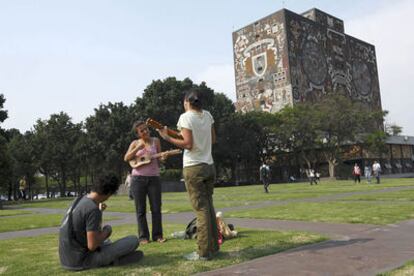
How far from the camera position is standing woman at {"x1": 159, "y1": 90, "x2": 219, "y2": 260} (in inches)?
225

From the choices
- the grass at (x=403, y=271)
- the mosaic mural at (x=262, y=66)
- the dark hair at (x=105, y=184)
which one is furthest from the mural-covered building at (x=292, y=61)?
the dark hair at (x=105, y=184)

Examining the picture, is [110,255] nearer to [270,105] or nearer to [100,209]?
[100,209]

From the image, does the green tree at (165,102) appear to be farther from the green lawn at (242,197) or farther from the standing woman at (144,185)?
the standing woman at (144,185)

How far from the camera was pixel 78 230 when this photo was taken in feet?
17.0

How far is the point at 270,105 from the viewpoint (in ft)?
250

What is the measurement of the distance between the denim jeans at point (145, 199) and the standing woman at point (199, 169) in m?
1.66

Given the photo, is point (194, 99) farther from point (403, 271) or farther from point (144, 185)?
point (403, 271)

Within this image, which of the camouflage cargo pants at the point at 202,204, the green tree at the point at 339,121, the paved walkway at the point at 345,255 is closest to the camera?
the paved walkway at the point at 345,255

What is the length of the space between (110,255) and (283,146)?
61.3m

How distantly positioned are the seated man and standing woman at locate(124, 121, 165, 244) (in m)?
1.83

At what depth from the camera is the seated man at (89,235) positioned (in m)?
5.13

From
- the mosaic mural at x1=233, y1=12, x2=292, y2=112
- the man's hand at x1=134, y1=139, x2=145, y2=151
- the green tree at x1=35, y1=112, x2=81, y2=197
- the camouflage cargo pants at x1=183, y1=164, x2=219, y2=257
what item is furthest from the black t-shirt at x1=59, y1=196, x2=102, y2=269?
the mosaic mural at x1=233, y1=12, x2=292, y2=112

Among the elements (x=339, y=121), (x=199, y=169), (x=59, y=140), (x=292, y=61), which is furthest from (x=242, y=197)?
(x=292, y=61)

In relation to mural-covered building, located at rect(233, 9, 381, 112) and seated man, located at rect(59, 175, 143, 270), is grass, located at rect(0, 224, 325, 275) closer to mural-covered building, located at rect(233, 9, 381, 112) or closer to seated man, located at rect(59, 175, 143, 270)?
seated man, located at rect(59, 175, 143, 270)
